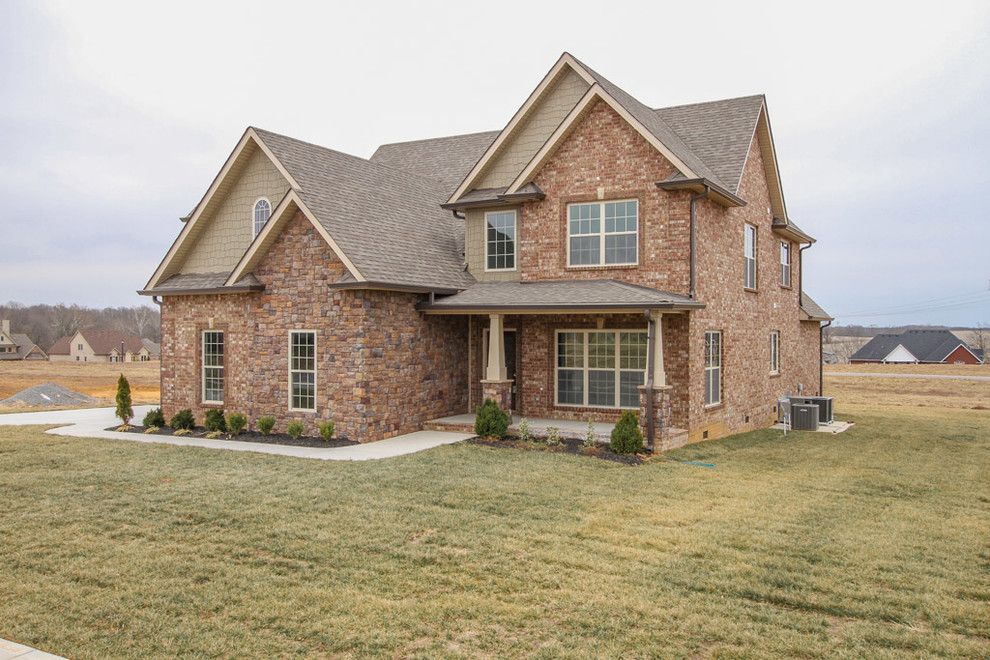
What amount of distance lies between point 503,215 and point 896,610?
13.4 m

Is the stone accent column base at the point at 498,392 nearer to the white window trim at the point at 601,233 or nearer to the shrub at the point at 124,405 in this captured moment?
the white window trim at the point at 601,233

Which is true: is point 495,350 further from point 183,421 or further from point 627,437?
point 183,421

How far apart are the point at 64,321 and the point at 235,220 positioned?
12277cm

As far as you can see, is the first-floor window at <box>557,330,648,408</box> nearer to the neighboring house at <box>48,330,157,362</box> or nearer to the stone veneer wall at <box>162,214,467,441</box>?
the stone veneer wall at <box>162,214,467,441</box>

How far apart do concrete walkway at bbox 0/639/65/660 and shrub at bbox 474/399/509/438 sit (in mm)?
10411

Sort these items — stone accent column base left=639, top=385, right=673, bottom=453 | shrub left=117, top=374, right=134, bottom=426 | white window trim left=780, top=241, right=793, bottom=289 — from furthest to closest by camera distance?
white window trim left=780, top=241, right=793, bottom=289, shrub left=117, top=374, right=134, bottom=426, stone accent column base left=639, top=385, right=673, bottom=453

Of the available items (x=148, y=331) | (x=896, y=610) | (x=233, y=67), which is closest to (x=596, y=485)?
(x=896, y=610)

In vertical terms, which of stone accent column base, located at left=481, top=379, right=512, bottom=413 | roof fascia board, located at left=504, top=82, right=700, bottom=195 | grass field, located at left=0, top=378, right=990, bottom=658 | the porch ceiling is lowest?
grass field, located at left=0, top=378, right=990, bottom=658

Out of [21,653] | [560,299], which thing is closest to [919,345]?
[560,299]

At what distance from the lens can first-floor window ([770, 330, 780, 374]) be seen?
21.4m

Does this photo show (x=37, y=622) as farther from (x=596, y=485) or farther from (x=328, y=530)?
(x=596, y=485)

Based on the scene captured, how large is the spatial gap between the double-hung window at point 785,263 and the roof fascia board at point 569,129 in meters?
8.75

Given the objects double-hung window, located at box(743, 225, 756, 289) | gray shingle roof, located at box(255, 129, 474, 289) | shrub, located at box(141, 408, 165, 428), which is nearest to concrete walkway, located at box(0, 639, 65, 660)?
gray shingle roof, located at box(255, 129, 474, 289)

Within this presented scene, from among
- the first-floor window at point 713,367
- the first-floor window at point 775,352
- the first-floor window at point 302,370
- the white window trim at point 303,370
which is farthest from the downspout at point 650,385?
the first-floor window at point 775,352
